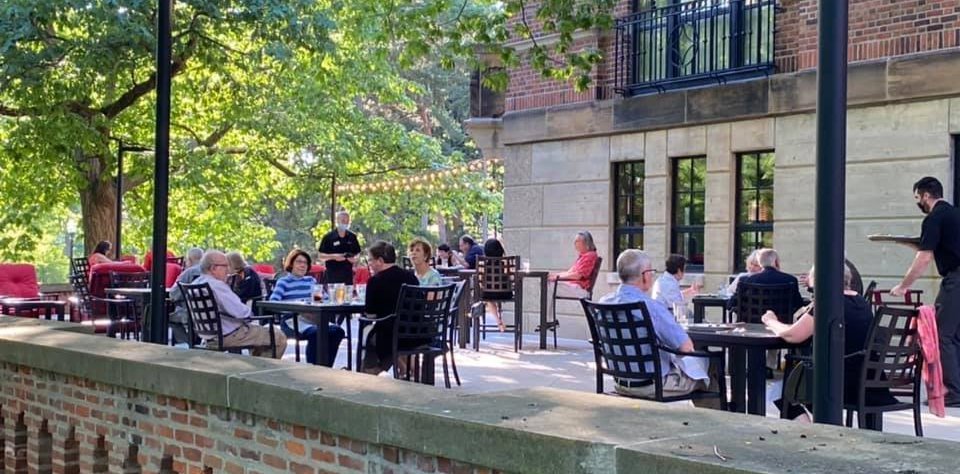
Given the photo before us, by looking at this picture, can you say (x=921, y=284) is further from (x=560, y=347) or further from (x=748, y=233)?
(x=560, y=347)

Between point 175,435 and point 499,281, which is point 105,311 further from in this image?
point 175,435

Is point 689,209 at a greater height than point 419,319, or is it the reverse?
point 689,209

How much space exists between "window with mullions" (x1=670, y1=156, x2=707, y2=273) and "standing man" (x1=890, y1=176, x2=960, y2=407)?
4.92 m

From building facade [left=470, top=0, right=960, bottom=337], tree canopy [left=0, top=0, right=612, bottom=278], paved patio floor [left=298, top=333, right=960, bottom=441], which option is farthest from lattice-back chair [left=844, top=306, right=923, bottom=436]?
building facade [left=470, top=0, right=960, bottom=337]

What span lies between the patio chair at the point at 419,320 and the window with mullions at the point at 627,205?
6.35 meters

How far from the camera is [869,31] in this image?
37.7ft

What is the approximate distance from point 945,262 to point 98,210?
1890 centimetres

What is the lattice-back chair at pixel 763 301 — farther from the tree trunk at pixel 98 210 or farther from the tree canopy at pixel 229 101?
the tree trunk at pixel 98 210

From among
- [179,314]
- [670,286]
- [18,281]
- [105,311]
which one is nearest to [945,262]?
[670,286]

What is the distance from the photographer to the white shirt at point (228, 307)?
9023mm

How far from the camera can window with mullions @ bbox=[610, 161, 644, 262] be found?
1489 cm

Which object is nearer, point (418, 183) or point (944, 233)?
point (944, 233)

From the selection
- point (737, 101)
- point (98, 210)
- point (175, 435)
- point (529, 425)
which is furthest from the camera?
point (98, 210)

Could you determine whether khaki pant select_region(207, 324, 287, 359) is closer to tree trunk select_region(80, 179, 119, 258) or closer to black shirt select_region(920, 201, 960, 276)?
black shirt select_region(920, 201, 960, 276)
